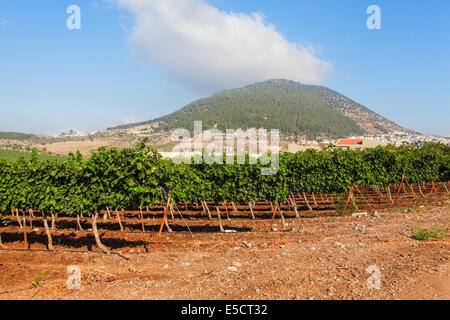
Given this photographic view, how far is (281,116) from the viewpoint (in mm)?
146750

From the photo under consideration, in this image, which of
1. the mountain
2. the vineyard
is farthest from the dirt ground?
the mountain

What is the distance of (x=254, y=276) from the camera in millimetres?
5508

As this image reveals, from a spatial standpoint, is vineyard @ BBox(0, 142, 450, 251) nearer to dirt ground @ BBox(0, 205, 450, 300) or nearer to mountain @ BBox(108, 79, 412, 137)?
dirt ground @ BBox(0, 205, 450, 300)

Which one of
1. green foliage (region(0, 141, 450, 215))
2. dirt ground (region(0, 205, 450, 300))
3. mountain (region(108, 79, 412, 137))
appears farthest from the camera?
mountain (region(108, 79, 412, 137))

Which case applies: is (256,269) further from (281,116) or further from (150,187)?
(281,116)

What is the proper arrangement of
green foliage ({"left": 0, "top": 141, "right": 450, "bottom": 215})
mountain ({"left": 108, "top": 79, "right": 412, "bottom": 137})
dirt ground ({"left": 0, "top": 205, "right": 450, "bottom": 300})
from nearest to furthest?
dirt ground ({"left": 0, "top": 205, "right": 450, "bottom": 300})
green foliage ({"left": 0, "top": 141, "right": 450, "bottom": 215})
mountain ({"left": 108, "top": 79, "right": 412, "bottom": 137})

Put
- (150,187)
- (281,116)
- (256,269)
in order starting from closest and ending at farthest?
(256,269)
(150,187)
(281,116)

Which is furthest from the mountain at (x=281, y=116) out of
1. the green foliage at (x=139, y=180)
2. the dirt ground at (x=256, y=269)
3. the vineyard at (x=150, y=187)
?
the dirt ground at (x=256, y=269)

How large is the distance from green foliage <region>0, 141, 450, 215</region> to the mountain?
358 feet

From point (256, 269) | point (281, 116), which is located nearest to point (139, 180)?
point (256, 269)

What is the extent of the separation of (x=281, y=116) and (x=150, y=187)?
14463 centimetres

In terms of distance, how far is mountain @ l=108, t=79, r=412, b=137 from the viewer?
13325 centimetres

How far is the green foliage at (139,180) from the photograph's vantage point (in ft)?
27.6

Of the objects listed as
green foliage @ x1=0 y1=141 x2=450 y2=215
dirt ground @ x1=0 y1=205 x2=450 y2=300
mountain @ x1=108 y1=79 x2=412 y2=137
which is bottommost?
dirt ground @ x1=0 y1=205 x2=450 y2=300
